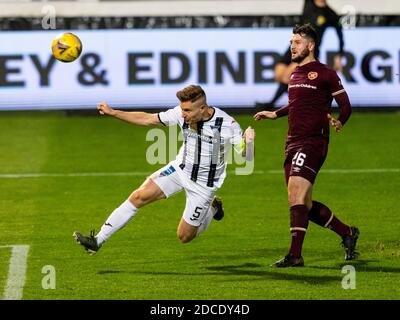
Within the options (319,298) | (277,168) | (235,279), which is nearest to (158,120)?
(235,279)

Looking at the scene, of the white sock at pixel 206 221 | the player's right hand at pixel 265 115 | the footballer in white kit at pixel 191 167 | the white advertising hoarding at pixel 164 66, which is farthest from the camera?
the white advertising hoarding at pixel 164 66

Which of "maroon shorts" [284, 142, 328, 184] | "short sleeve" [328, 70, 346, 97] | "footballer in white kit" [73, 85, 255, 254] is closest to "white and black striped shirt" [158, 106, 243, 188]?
"footballer in white kit" [73, 85, 255, 254]

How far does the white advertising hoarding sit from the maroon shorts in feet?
40.9

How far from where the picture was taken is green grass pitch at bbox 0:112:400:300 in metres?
11.4

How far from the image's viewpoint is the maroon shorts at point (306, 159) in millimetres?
12148

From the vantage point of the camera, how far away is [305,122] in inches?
481

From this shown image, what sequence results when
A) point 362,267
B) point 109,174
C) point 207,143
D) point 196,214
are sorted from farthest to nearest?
point 109,174
point 196,214
point 207,143
point 362,267

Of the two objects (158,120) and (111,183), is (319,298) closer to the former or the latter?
(158,120)

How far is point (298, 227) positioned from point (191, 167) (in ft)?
4.31

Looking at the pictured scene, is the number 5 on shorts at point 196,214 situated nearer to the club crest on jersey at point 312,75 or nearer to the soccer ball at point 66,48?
the club crest on jersey at point 312,75

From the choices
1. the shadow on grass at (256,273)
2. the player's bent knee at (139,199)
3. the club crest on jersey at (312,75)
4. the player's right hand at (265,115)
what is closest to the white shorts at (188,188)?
the player's bent knee at (139,199)

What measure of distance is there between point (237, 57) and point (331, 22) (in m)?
2.00

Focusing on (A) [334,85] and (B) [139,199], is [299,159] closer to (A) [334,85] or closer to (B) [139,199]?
(A) [334,85]

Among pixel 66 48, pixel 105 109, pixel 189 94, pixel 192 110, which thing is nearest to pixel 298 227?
pixel 192 110
